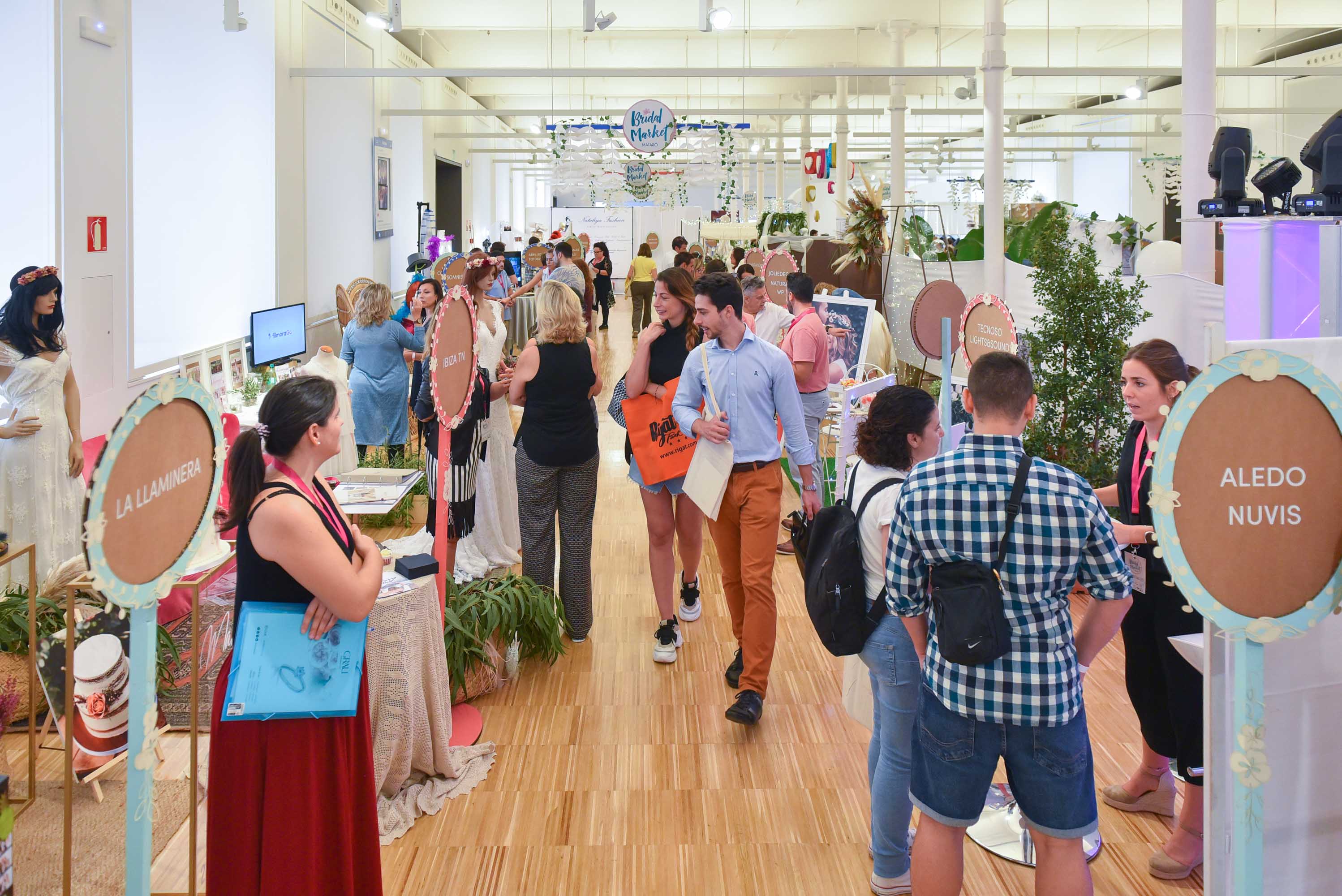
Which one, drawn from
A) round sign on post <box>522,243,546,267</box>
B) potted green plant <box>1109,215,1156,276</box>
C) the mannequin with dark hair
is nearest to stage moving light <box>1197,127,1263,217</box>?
the mannequin with dark hair

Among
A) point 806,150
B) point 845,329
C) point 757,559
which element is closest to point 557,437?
point 757,559

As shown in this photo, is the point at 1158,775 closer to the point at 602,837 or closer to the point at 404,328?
the point at 602,837

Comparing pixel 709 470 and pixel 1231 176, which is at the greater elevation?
pixel 1231 176

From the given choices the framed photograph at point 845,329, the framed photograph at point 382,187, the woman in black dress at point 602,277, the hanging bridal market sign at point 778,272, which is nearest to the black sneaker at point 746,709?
the framed photograph at point 845,329

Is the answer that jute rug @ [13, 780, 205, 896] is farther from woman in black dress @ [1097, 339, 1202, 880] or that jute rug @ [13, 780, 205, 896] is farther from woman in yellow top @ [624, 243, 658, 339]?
woman in yellow top @ [624, 243, 658, 339]

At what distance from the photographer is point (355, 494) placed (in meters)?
4.66

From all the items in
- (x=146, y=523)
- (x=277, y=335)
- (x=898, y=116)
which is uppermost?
(x=898, y=116)

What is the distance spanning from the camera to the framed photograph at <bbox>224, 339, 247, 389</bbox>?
6.47 metres

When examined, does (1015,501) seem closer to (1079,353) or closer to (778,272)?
(1079,353)

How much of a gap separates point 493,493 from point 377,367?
208 centimetres

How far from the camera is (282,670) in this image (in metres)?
2.16

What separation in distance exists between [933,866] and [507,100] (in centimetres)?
2319

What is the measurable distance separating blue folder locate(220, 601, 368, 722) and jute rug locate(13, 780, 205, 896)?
1.02 m

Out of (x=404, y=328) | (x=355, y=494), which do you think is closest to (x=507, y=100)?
(x=404, y=328)
